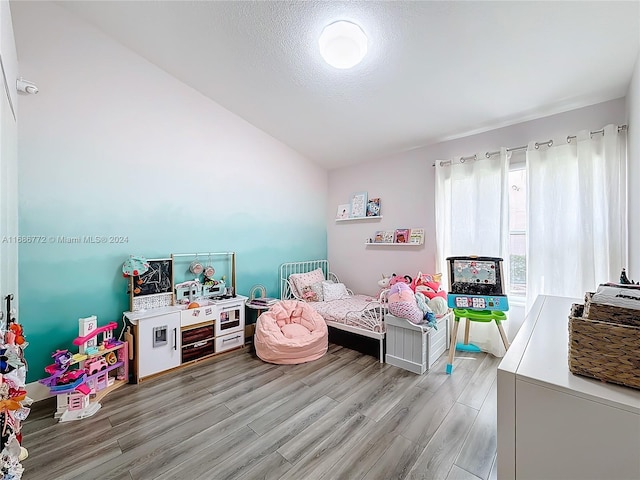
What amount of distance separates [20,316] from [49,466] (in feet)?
4.12

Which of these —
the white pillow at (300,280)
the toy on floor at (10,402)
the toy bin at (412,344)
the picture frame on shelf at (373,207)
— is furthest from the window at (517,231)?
the toy on floor at (10,402)

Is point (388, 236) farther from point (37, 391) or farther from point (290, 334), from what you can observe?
point (37, 391)

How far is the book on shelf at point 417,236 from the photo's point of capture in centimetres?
345

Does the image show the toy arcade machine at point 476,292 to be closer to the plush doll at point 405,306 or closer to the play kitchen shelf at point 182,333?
the plush doll at point 405,306

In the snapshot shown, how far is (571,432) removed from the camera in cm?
73

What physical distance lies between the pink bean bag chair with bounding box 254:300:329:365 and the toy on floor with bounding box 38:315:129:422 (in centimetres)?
125

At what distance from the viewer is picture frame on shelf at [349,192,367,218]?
408 cm

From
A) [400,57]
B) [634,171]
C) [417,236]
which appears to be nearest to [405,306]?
[417,236]

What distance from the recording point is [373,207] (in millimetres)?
3965

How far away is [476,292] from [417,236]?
1.18m

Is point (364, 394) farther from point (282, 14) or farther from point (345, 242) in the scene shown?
point (282, 14)

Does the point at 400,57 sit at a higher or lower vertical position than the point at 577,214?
higher

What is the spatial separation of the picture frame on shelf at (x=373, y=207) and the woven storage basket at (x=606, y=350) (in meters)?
3.20

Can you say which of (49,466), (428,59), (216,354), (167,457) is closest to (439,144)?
(428,59)
